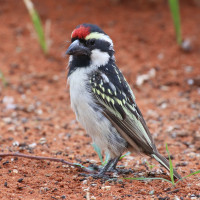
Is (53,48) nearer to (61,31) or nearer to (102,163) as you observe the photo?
(61,31)

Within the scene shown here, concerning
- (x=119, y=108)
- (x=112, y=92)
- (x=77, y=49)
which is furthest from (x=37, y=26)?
(x=119, y=108)

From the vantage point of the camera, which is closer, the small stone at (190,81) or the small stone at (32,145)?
the small stone at (32,145)

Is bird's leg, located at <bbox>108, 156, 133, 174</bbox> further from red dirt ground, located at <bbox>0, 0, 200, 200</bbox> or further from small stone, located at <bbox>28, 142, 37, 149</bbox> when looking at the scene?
small stone, located at <bbox>28, 142, 37, 149</bbox>

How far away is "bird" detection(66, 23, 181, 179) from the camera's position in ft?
14.7

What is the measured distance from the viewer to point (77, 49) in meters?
4.55

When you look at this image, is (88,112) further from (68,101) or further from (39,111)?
(68,101)

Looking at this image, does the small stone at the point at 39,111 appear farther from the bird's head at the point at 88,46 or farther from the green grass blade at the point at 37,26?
the bird's head at the point at 88,46

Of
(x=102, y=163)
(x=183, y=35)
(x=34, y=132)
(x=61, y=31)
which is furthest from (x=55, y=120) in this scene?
(x=183, y=35)

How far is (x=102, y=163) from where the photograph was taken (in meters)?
4.80

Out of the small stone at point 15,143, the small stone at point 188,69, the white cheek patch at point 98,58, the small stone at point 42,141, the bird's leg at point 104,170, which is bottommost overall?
the small stone at point 188,69

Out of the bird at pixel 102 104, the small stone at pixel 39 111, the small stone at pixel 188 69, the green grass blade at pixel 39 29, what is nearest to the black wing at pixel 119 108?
the bird at pixel 102 104

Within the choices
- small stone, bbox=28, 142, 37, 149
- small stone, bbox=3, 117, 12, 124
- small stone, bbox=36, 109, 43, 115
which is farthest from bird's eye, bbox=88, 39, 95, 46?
small stone, bbox=36, 109, 43, 115

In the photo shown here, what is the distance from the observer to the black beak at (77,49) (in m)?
4.52

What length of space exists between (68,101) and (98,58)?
287cm
